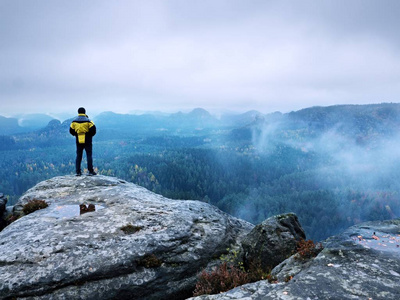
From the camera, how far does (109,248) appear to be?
1030cm

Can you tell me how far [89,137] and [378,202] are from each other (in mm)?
225787

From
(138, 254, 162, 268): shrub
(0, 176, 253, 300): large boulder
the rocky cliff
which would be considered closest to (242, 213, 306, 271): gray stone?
the rocky cliff

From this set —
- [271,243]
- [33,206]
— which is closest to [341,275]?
Answer: [271,243]

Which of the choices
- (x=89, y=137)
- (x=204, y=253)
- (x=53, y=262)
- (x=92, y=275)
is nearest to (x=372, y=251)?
(x=204, y=253)

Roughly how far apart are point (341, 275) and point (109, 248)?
8.78 m

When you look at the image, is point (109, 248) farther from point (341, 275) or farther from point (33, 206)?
point (341, 275)

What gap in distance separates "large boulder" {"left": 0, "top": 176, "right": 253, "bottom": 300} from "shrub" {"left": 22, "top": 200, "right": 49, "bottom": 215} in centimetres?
68

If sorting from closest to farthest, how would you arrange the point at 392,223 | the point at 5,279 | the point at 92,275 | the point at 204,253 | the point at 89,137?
the point at 5,279, the point at 92,275, the point at 392,223, the point at 204,253, the point at 89,137

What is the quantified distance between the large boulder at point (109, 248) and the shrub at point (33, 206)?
2.24ft

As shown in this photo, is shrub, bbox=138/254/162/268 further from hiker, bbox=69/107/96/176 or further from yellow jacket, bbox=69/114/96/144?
yellow jacket, bbox=69/114/96/144

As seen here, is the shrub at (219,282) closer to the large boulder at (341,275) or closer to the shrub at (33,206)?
the large boulder at (341,275)

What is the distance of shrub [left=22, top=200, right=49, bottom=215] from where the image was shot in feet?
45.5

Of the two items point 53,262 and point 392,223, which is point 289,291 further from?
point 53,262

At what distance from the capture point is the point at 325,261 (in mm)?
7566
